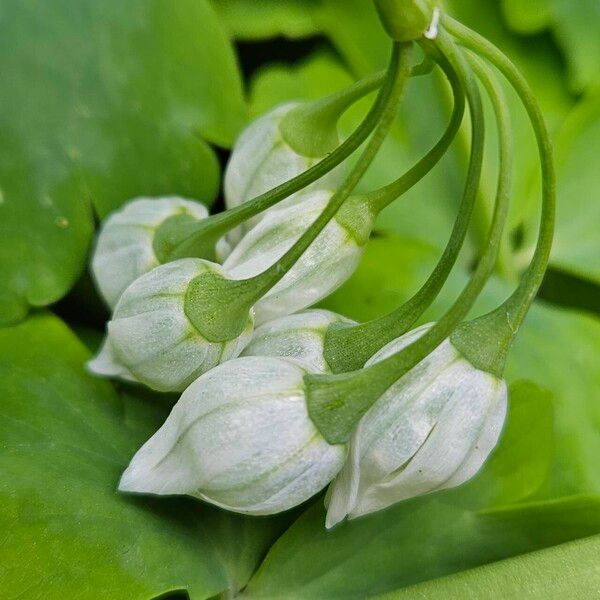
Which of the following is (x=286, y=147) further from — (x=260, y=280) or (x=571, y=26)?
(x=571, y=26)

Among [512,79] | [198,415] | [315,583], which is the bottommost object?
[315,583]

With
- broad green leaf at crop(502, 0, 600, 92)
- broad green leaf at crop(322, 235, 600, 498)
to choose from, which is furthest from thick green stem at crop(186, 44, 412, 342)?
broad green leaf at crop(502, 0, 600, 92)

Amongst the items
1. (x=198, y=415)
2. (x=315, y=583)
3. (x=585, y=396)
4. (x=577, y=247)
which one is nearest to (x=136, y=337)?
(x=198, y=415)

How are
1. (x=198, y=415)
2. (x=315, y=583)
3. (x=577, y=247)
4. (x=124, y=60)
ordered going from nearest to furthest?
(x=198, y=415) → (x=315, y=583) → (x=124, y=60) → (x=577, y=247)

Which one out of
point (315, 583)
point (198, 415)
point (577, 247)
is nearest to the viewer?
point (198, 415)

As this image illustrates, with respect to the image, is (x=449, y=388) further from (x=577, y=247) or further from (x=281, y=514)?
(x=577, y=247)

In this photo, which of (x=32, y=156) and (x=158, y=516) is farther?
(x=32, y=156)

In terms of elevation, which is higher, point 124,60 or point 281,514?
point 124,60
